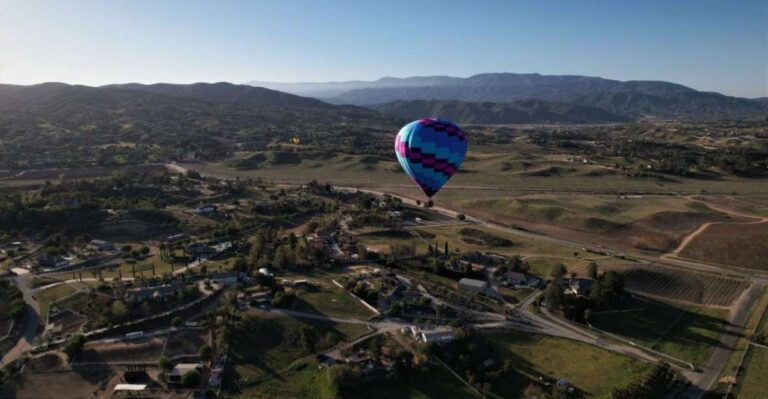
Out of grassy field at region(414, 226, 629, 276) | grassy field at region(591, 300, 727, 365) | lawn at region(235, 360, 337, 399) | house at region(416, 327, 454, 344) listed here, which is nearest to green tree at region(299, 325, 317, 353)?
lawn at region(235, 360, 337, 399)

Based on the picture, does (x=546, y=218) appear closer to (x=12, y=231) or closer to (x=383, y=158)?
(x=383, y=158)

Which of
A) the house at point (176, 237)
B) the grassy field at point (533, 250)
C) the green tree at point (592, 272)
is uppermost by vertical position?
the green tree at point (592, 272)

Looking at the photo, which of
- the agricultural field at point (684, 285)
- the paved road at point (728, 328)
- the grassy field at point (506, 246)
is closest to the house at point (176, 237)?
the grassy field at point (506, 246)

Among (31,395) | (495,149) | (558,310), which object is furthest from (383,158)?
(31,395)

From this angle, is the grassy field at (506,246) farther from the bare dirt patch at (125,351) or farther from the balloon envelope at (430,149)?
the bare dirt patch at (125,351)

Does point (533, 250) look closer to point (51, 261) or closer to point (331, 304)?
point (331, 304)
